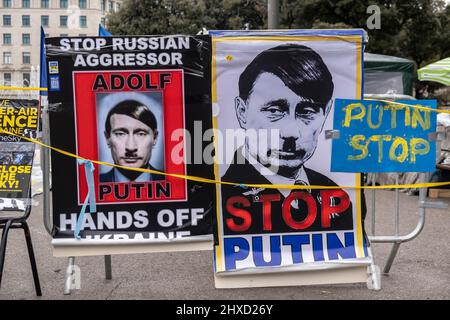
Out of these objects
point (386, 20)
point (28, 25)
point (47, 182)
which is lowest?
point (47, 182)

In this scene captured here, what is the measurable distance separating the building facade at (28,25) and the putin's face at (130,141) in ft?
317

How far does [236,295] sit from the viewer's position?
15.1ft

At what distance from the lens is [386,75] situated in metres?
12.9

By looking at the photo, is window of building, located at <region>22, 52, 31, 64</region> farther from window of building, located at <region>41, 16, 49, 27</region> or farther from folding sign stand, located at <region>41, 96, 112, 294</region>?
folding sign stand, located at <region>41, 96, 112, 294</region>

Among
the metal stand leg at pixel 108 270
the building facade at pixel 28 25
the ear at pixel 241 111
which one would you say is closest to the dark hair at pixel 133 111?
the ear at pixel 241 111

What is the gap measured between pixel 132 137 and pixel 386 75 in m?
9.80

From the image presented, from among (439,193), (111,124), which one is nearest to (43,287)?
(111,124)

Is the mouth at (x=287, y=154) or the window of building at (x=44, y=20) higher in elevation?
the window of building at (x=44, y=20)

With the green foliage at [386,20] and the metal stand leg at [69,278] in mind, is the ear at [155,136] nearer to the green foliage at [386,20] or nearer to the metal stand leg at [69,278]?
the metal stand leg at [69,278]

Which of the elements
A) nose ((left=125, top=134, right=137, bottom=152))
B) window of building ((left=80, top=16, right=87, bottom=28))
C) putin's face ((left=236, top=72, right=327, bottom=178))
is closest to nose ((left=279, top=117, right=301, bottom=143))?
putin's face ((left=236, top=72, right=327, bottom=178))

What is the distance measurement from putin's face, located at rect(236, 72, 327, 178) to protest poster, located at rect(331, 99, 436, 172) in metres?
0.21

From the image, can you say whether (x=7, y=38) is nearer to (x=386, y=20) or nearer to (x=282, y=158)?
(x=386, y=20)

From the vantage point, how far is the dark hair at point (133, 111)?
4.29 m

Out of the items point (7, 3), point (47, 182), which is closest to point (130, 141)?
point (47, 182)
